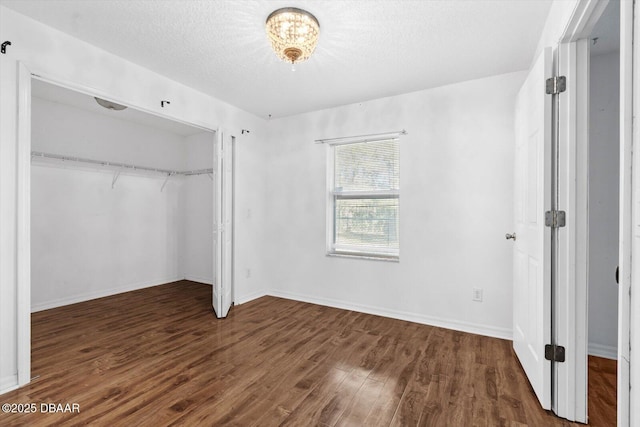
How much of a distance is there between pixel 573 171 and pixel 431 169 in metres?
1.61

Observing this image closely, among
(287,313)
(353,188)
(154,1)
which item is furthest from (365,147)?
(154,1)

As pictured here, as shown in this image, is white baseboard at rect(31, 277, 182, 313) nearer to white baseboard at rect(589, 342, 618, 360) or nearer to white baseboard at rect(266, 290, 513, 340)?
white baseboard at rect(266, 290, 513, 340)

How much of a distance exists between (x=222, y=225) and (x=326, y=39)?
228 centimetres

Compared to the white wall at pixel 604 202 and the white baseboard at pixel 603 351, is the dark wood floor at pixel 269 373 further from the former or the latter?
the white wall at pixel 604 202

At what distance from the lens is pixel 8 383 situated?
203 cm

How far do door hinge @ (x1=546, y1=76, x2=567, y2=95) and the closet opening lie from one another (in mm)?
3157

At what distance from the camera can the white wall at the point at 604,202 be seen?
255cm

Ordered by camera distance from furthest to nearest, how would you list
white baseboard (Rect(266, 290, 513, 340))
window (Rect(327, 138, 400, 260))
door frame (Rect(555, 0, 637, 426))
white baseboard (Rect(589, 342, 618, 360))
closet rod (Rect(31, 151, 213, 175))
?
closet rod (Rect(31, 151, 213, 175))
window (Rect(327, 138, 400, 260))
white baseboard (Rect(266, 290, 513, 340))
white baseboard (Rect(589, 342, 618, 360))
door frame (Rect(555, 0, 637, 426))

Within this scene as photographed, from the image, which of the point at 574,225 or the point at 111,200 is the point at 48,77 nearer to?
the point at 111,200

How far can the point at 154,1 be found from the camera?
2.00m

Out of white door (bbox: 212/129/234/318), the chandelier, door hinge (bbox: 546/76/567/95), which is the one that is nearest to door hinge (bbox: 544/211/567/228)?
door hinge (bbox: 546/76/567/95)

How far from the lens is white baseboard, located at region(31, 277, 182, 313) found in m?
3.70

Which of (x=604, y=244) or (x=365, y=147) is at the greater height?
(x=365, y=147)
